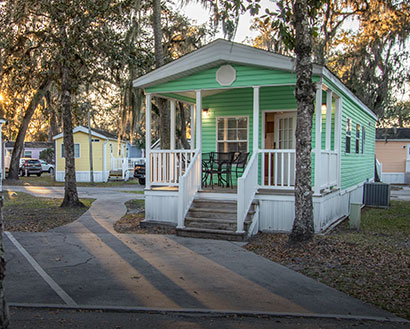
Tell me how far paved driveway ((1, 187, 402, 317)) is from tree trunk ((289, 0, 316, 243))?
1.06 metres

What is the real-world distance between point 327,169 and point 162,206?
3.85m

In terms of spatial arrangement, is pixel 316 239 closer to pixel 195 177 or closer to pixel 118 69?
pixel 195 177

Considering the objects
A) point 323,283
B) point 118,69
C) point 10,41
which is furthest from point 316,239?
point 10,41

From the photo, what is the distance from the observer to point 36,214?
455 inches

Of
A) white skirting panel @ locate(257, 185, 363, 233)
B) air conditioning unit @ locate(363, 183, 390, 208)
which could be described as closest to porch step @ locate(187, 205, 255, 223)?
white skirting panel @ locate(257, 185, 363, 233)

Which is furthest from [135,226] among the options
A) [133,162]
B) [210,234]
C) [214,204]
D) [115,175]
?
[133,162]

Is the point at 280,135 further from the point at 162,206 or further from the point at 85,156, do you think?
the point at 85,156

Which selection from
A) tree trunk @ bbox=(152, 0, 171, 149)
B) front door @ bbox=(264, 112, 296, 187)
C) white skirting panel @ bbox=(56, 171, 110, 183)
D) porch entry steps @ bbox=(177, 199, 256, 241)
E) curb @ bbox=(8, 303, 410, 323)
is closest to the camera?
curb @ bbox=(8, 303, 410, 323)

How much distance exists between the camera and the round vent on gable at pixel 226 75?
30.0 ft

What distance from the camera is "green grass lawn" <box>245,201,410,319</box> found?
493 cm

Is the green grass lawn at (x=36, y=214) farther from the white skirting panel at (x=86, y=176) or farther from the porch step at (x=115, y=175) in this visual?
the porch step at (x=115, y=175)

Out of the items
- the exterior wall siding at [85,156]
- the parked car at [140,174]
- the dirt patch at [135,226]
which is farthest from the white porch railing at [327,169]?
the exterior wall siding at [85,156]

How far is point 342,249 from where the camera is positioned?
6789mm

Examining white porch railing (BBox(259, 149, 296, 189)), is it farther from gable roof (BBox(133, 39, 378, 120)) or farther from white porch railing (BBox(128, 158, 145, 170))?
white porch railing (BBox(128, 158, 145, 170))
